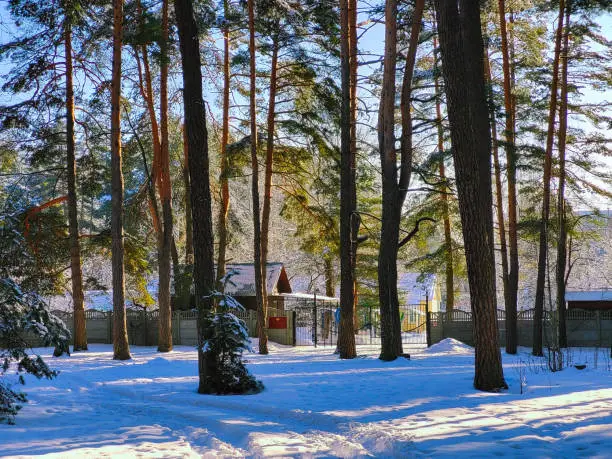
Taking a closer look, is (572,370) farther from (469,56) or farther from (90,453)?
(90,453)

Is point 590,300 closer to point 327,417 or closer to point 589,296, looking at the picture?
point 589,296

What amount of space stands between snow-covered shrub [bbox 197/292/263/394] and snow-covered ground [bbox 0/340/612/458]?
1.32ft

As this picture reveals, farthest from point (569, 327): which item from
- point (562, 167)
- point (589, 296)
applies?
point (562, 167)

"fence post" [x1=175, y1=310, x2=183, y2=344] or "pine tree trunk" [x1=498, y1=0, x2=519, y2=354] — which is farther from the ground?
"pine tree trunk" [x1=498, y1=0, x2=519, y2=354]

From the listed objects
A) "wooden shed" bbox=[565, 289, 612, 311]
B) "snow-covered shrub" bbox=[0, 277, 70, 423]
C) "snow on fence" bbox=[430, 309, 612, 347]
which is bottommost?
"snow on fence" bbox=[430, 309, 612, 347]

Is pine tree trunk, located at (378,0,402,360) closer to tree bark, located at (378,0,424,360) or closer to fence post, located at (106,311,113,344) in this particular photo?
tree bark, located at (378,0,424,360)

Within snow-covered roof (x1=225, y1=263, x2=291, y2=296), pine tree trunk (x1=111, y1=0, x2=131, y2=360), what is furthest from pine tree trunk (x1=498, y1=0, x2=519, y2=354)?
snow-covered roof (x1=225, y1=263, x2=291, y2=296)

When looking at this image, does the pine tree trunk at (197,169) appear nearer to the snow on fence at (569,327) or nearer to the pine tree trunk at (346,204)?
the pine tree trunk at (346,204)

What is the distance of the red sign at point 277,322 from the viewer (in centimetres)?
2455

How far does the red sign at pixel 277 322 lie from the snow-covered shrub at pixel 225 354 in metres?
14.6

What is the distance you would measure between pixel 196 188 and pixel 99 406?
3.71 m

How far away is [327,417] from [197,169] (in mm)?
4794

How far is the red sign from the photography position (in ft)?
80.5

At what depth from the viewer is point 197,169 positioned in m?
10.3
